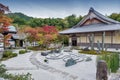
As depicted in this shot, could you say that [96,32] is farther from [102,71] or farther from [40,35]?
[102,71]

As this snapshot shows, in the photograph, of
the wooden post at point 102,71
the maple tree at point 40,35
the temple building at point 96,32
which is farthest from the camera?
the maple tree at point 40,35

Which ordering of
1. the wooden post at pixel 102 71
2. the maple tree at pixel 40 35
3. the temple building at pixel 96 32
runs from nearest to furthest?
1. the wooden post at pixel 102 71
2. the temple building at pixel 96 32
3. the maple tree at pixel 40 35

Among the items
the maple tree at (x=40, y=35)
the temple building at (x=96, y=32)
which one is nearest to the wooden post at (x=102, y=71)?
the temple building at (x=96, y=32)

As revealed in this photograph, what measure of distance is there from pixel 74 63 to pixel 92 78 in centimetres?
415

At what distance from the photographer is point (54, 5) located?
40.8 ft

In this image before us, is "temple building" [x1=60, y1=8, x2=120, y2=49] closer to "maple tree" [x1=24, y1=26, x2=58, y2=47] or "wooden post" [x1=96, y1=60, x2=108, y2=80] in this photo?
"maple tree" [x1=24, y1=26, x2=58, y2=47]

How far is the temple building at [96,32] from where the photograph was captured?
23266mm

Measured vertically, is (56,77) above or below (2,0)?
below

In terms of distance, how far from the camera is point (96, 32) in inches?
986

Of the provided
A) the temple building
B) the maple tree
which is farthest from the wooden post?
the maple tree

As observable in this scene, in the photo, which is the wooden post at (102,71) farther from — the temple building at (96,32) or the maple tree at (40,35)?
the maple tree at (40,35)

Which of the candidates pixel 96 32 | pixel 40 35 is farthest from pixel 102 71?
pixel 40 35

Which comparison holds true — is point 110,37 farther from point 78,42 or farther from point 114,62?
point 114,62

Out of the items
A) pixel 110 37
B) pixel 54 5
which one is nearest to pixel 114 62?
pixel 54 5
